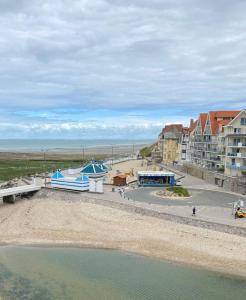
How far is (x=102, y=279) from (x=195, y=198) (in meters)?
22.4

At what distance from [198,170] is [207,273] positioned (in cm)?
3847

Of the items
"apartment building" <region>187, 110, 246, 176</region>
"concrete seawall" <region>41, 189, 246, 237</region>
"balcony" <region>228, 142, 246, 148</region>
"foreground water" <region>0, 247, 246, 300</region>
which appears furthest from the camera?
"apartment building" <region>187, 110, 246, 176</region>

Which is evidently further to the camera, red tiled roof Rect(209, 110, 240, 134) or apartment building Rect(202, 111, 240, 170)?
red tiled roof Rect(209, 110, 240, 134)

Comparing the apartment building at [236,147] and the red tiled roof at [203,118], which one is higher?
the red tiled roof at [203,118]

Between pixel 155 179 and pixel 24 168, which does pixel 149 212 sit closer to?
pixel 155 179

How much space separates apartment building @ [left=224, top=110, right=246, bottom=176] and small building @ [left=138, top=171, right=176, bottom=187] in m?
8.84

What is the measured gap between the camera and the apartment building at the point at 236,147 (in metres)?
53.6

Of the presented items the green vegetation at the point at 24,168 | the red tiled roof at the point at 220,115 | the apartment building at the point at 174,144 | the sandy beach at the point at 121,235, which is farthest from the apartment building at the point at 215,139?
the green vegetation at the point at 24,168

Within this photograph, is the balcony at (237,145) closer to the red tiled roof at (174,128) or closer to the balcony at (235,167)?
the balcony at (235,167)

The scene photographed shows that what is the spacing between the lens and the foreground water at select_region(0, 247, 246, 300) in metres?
24.0

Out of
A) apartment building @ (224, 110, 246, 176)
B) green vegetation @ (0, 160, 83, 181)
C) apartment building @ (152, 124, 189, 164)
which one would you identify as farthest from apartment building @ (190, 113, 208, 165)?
green vegetation @ (0, 160, 83, 181)

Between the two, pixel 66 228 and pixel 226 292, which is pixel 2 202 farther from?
pixel 226 292

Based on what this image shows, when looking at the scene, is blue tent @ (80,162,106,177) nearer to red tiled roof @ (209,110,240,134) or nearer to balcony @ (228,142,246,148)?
balcony @ (228,142,246,148)

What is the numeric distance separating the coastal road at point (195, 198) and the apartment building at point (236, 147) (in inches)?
243
